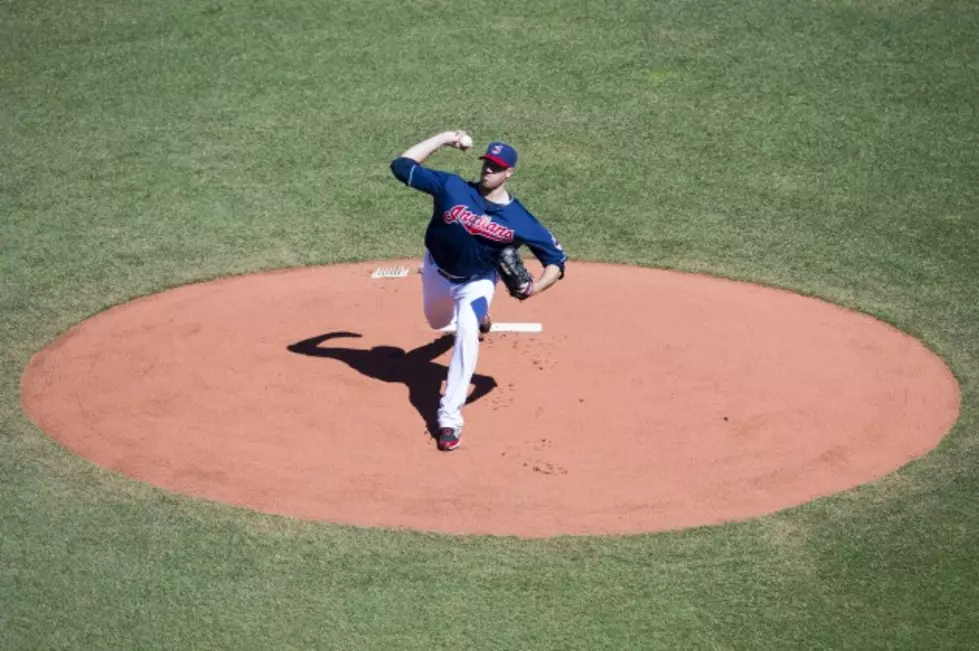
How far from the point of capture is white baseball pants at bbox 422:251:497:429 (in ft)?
33.4

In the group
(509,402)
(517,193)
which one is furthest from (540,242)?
(517,193)

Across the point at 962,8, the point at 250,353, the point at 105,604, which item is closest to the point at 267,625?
the point at 105,604

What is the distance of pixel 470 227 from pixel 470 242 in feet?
0.35

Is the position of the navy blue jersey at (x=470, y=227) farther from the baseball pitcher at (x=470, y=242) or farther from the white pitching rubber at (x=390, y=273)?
the white pitching rubber at (x=390, y=273)

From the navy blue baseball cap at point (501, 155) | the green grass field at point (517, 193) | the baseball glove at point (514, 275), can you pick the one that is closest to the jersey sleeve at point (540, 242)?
the baseball glove at point (514, 275)

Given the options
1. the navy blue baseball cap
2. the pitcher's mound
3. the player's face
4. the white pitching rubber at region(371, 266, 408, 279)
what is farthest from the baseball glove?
the white pitching rubber at region(371, 266, 408, 279)

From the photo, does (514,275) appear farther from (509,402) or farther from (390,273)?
(390,273)

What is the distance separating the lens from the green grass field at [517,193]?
8289 mm

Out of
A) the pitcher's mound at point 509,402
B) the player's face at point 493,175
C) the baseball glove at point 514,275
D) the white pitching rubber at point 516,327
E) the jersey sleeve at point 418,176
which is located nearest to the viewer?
the pitcher's mound at point 509,402

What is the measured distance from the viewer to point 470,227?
10305 mm

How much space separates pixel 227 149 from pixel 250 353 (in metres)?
4.65

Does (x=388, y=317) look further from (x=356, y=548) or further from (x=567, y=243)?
(x=356, y=548)

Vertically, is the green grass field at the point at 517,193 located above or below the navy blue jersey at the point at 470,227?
below

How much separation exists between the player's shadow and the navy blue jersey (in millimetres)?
1045
